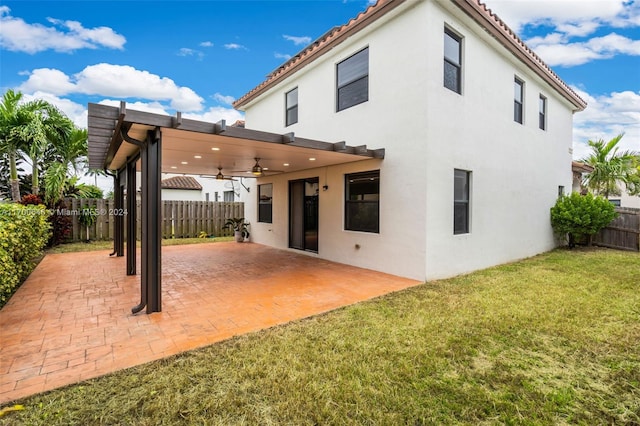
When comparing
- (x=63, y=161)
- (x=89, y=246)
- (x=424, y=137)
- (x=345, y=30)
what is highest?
(x=345, y=30)

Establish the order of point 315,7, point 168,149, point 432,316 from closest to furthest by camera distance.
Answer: point 432,316
point 168,149
point 315,7

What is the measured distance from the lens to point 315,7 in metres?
11.1

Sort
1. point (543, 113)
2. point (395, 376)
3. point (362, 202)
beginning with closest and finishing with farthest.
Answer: point (395, 376) → point (362, 202) → point (543, 113)

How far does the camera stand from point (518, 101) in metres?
9.67

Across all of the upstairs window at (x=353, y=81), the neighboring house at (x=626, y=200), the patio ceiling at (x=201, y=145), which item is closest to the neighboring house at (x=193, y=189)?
the patio ceiling at (x=201, y=145)

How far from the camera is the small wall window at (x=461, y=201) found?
7.51m

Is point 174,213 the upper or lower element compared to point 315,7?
lower

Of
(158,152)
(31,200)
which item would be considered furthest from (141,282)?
(31,200)

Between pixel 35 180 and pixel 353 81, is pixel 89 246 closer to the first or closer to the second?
pixel 35 180

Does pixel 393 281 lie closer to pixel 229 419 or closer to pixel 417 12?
pixel 229 419

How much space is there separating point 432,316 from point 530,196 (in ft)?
26.1

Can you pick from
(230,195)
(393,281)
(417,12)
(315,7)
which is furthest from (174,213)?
(417,12)

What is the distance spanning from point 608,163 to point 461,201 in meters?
13.8

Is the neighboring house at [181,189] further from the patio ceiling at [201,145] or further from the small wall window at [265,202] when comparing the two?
the patio ceiling at [201,145]
